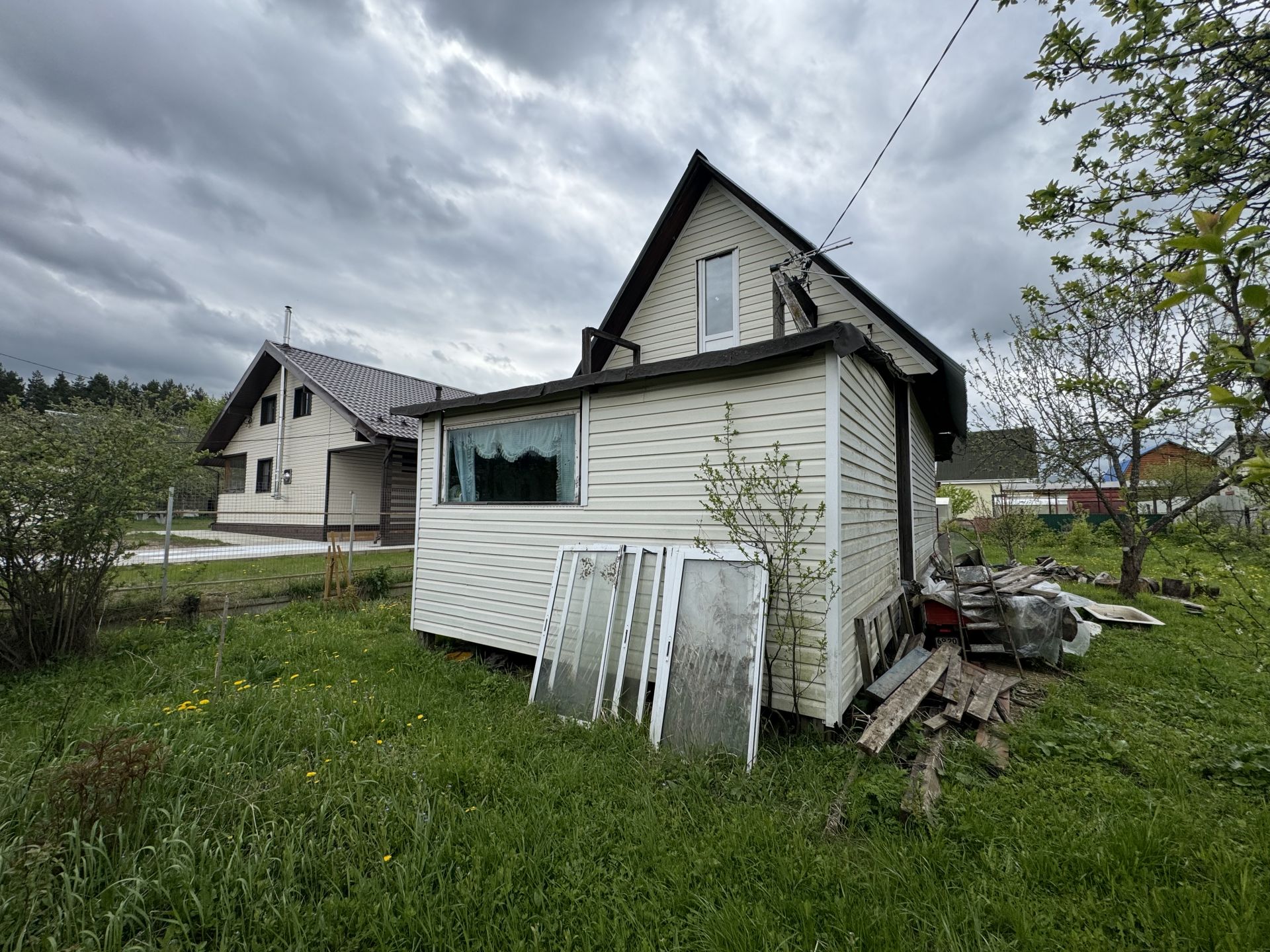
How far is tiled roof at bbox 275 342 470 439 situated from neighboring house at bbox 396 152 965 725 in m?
7.06

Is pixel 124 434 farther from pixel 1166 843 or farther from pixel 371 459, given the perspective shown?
pixel 371 459

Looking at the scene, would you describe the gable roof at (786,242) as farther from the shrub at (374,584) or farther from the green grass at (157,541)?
the green grass at (157,541)

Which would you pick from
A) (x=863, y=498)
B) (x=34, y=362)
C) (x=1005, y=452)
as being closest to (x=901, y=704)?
(x=863, y=498)

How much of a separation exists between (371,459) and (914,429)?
1479 centimetres

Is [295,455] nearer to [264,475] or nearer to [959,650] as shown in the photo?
[264,475]

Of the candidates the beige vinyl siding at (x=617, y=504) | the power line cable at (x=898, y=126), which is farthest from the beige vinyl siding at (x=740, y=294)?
the beige vinyl siding at (x=617, y=504)

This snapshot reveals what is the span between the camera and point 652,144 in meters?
7.05

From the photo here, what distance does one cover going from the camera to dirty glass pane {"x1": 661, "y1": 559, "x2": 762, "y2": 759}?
325cm

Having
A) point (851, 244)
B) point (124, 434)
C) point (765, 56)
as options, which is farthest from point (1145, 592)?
point (124, 434)

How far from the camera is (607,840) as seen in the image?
2447 millimetres

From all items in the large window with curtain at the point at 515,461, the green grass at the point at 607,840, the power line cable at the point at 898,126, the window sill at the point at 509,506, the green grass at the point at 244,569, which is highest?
the power line cable at the point at 898,126

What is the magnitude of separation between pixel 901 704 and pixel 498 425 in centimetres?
457

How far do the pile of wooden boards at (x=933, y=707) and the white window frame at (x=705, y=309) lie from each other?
182 inches

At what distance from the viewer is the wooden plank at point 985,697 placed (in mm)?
3648
